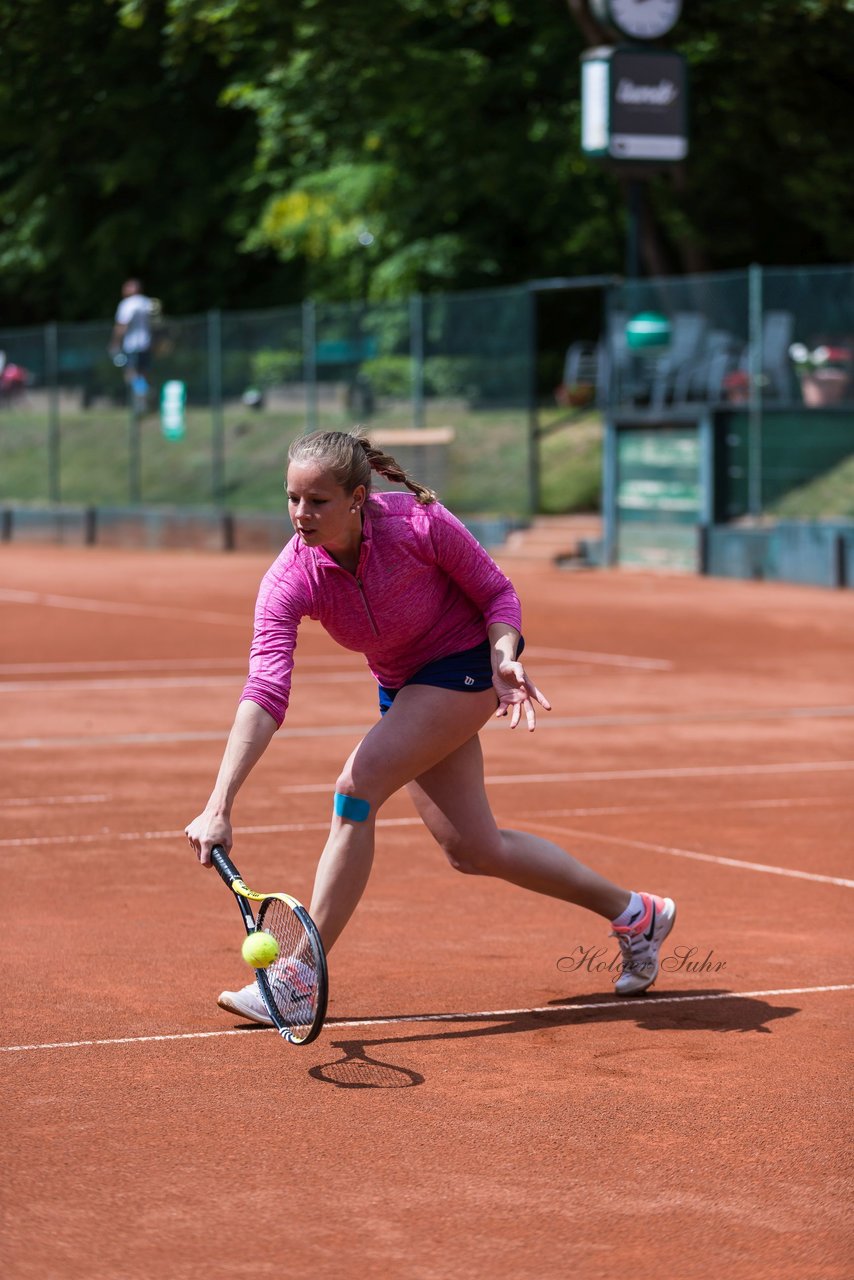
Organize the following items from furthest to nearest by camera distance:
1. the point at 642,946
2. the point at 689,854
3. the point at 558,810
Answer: the point at 558,810
the point at 689,854
the point at 642,946

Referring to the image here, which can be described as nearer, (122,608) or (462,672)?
(462,672)

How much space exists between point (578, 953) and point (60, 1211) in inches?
108

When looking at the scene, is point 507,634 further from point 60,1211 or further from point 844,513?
point 844,513

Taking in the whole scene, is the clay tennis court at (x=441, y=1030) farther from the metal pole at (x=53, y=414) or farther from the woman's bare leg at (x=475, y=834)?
the metal pole at (x=53, y=414)

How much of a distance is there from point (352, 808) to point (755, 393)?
17830 mm

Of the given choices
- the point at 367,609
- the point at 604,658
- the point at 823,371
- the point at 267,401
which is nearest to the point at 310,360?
the point at 267,401

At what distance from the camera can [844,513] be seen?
22.5 m

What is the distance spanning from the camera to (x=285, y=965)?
5480 mm

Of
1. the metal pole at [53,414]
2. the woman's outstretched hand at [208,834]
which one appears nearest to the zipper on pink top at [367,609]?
the woman's outstretched hand at [208,834]

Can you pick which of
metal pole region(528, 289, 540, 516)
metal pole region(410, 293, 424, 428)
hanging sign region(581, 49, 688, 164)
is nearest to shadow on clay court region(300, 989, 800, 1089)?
hanging sign region(581, 49, 688, 164)

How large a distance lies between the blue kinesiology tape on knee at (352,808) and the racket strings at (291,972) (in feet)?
1.09

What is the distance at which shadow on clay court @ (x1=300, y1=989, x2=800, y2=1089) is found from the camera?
546 cm

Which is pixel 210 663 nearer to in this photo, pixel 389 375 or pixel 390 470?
pixel 390 470

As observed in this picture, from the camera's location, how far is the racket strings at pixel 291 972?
5.40 m
